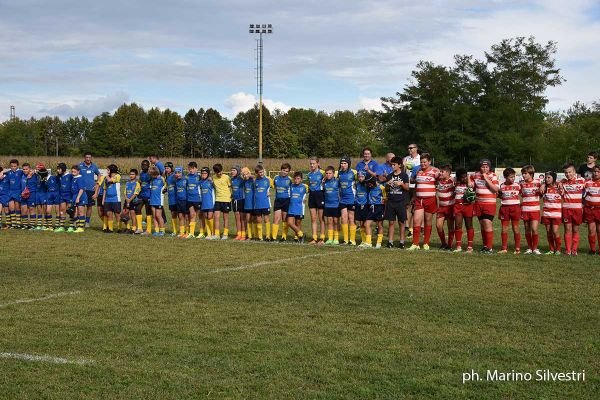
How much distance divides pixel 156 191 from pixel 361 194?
→ 5.49 meters

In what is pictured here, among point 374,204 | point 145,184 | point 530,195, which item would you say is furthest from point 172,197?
point 530,195

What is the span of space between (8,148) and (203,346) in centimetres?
9906

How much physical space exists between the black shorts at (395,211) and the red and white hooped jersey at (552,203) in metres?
2.86

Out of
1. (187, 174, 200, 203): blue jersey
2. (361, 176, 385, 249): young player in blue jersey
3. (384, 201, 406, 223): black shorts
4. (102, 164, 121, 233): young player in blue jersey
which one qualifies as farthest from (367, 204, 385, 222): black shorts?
(102, 164, 121, 233): young player in blue jersey

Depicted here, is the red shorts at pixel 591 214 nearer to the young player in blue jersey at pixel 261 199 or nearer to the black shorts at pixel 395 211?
the black shorts at pixel 395 211

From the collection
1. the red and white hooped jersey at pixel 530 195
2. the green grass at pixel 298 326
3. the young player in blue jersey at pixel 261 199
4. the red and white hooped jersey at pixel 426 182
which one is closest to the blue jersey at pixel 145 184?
the young player in blue jersey at pixel 261 199

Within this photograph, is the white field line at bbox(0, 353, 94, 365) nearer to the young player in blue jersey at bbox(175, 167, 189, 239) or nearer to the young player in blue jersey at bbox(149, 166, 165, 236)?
the young player in blue jersey at bbox(175, 167, 189, 239)

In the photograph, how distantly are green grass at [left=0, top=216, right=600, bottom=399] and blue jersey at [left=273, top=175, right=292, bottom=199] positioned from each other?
3.33 m

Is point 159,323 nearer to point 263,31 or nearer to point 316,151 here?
point 263,31

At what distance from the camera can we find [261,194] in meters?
16.0

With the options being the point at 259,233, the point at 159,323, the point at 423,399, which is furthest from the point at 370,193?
the point at 423,399

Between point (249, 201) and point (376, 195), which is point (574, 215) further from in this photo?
point (249, 201)

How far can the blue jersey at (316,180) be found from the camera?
50.9ft

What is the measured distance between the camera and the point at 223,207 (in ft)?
54.6
